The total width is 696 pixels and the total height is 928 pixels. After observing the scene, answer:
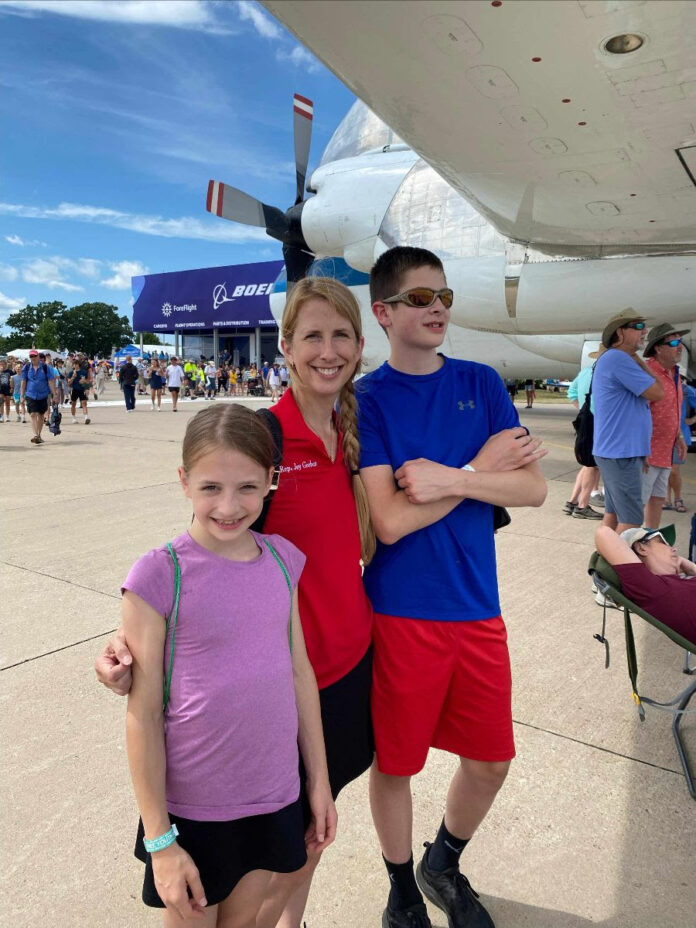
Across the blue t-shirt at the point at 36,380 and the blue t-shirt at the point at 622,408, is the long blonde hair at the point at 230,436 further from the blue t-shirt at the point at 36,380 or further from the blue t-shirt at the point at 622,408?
the blue t-shirt at the point at 36,380

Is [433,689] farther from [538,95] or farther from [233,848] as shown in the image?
[538,95]

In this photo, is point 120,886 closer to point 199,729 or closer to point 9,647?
point 199,729

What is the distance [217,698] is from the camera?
116 centimetres

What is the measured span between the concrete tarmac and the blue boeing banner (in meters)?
38.2

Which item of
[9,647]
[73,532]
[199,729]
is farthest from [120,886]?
[73,532]

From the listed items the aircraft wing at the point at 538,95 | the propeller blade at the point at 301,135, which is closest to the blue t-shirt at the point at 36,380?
the propeller blade at the point at 301,135

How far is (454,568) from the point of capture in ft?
5.18

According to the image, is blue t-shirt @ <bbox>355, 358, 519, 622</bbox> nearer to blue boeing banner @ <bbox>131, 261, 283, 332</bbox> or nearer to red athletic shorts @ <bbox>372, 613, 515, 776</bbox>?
red athletic shorts @ <bbox>372, 613, 515, 776</bbox>

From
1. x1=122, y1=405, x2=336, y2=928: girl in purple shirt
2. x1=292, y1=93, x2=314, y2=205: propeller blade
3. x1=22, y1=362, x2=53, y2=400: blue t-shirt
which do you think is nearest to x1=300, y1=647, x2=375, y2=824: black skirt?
x1=122, y1=405, x2=336, y2=928: girl in purple shirt

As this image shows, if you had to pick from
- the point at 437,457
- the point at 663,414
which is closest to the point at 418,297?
the point at 437,457

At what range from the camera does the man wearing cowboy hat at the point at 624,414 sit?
12.5ft

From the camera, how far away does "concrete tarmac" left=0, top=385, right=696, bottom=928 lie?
5.68 feet

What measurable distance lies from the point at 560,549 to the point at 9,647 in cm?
394

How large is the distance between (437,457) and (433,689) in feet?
1.97
